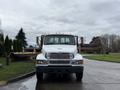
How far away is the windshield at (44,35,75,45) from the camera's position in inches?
643

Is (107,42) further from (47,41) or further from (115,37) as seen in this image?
(47,41)

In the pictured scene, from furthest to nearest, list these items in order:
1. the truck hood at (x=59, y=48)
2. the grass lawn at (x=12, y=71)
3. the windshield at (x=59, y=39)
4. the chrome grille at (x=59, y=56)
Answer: the windshield at (x=59, y=39) → the grass lawn at (x=12, y=71) → the truck hood at (x=59, y=48) → the chrome grille at (x=59, y=56)

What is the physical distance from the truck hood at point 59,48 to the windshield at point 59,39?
0.57m

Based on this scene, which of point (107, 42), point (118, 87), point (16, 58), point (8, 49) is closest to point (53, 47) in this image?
point (118, 87)

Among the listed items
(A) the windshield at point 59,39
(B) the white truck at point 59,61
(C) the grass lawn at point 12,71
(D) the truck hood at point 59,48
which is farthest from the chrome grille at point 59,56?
(C) the grass lawn at point 12,71

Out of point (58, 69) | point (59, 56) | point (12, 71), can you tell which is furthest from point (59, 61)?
point (12, 71)

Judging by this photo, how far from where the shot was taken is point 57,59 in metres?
14.7

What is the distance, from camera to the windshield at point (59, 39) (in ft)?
53.6

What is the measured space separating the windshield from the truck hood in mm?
568

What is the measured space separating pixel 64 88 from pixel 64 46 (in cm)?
355

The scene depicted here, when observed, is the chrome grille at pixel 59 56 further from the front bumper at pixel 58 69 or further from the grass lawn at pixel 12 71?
the grass lawn at pixel 12 71

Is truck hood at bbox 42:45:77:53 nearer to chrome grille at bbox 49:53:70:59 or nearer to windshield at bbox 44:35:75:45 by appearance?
chrome grille at bbox 49:53:70:59

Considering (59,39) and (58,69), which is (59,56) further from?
(59,39)

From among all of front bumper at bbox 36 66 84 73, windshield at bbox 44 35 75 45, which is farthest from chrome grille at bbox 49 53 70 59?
windshield at bbox 44 35 75 45
